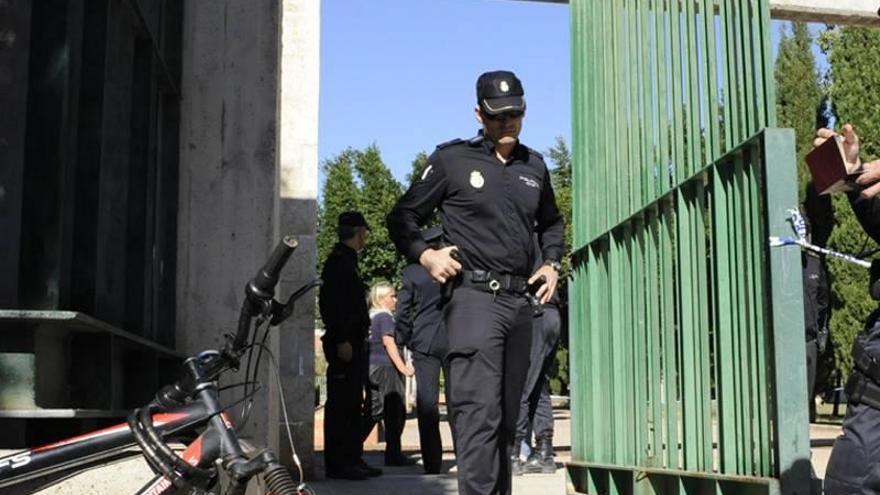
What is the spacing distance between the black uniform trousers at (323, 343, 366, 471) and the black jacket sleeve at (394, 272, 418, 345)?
61 cm

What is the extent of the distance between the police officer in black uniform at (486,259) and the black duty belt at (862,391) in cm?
183

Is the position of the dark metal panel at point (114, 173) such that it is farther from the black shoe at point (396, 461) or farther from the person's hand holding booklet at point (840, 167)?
the black shoe at point (396, 461)

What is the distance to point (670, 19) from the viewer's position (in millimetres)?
6285

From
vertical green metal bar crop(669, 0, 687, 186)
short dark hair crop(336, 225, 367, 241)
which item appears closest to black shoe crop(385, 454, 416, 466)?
short dark hair crop(336, 225, 367, 241)

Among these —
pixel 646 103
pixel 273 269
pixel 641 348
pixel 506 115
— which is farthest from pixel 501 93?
pixel 273 269

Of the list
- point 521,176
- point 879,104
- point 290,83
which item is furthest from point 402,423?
point 879,104

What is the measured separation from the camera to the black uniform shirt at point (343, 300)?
10.1 m

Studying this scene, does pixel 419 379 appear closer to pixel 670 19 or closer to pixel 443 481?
pixel 443 481

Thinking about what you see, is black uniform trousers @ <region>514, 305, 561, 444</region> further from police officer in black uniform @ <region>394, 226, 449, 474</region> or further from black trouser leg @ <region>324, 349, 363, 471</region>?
black trouser leg @ <region>324, 349, 363, 471</region>

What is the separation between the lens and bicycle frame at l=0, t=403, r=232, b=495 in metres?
3.77

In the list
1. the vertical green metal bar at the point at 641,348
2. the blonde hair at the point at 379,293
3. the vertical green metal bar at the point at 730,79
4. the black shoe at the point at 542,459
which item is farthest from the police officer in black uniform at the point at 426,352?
the vertical green metal bar at the point at 730,79

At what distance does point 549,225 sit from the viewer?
639 centimetres

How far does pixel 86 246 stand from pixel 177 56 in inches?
112

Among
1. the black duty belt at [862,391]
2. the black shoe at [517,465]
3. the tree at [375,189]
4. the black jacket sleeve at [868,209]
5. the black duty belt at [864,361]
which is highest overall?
the tree at [375,189]
